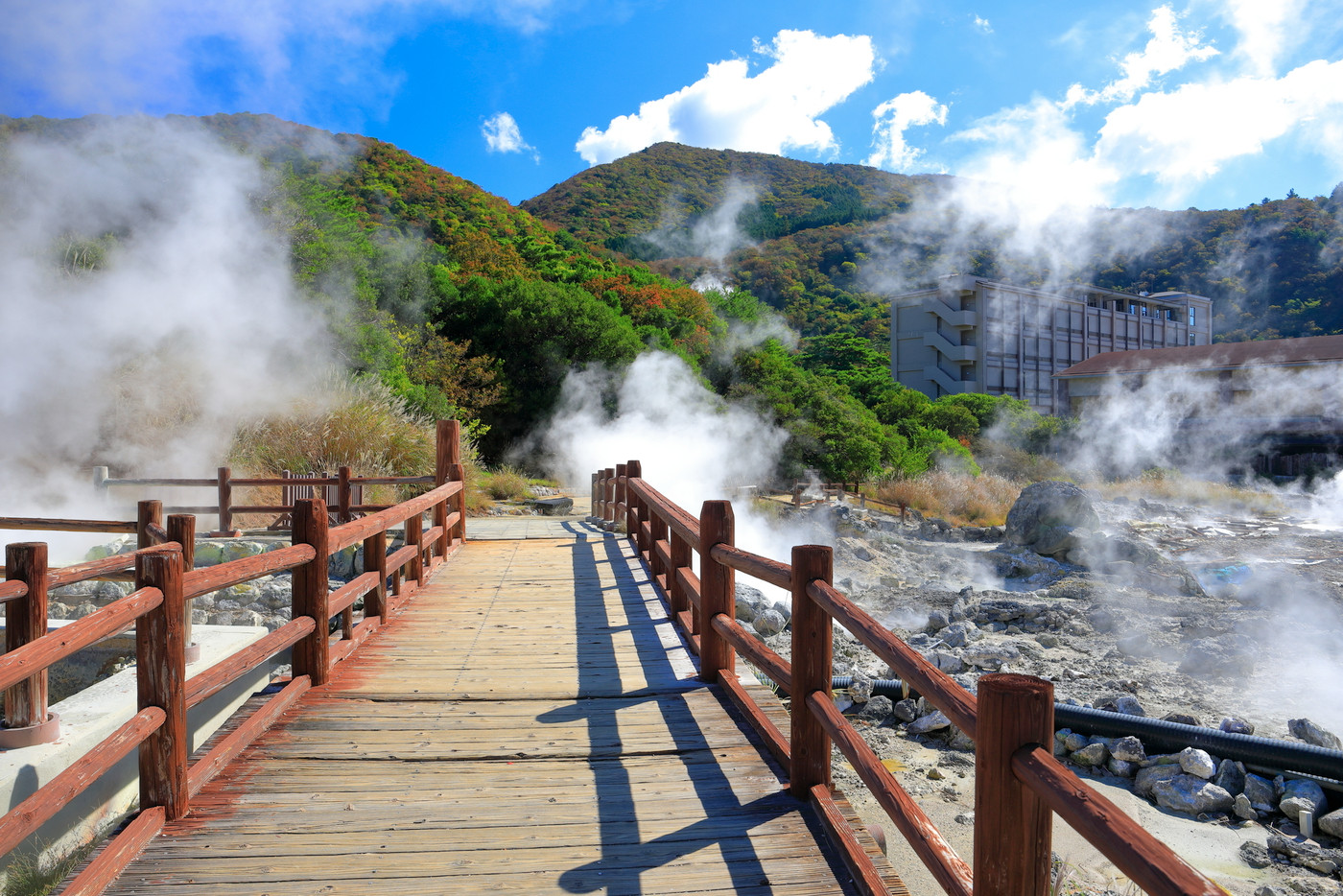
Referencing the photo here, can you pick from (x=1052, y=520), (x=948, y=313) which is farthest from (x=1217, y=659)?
(x=948, y=313)

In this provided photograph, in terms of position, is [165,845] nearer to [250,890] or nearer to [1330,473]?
[250,890]

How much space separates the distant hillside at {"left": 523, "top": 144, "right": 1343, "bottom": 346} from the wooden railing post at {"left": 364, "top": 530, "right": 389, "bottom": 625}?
140 ft

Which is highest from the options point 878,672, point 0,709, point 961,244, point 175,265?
point 961,244

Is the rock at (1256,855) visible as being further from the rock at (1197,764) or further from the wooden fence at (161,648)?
the wooden fence at (161,648)

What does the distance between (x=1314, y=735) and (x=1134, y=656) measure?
127 inches

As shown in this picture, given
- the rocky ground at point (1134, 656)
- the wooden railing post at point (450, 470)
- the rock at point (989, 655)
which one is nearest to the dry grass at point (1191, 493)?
the rocky ground at point (1134, 656)

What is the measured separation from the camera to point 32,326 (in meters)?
14.7

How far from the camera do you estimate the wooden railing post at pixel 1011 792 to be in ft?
5.34

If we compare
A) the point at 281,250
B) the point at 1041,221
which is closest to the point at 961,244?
the point at 1041,221

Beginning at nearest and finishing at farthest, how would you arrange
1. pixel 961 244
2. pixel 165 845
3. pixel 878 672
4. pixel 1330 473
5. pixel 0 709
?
pixel 165 845
pixel 0 709
pixel 878 672
pixel 1330 473
pixel 961 244

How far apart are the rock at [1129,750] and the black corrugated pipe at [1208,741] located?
0.19 m

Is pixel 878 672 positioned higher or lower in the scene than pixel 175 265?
lower

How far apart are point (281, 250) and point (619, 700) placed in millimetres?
19679

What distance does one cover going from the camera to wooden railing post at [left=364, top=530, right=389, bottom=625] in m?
5.18
